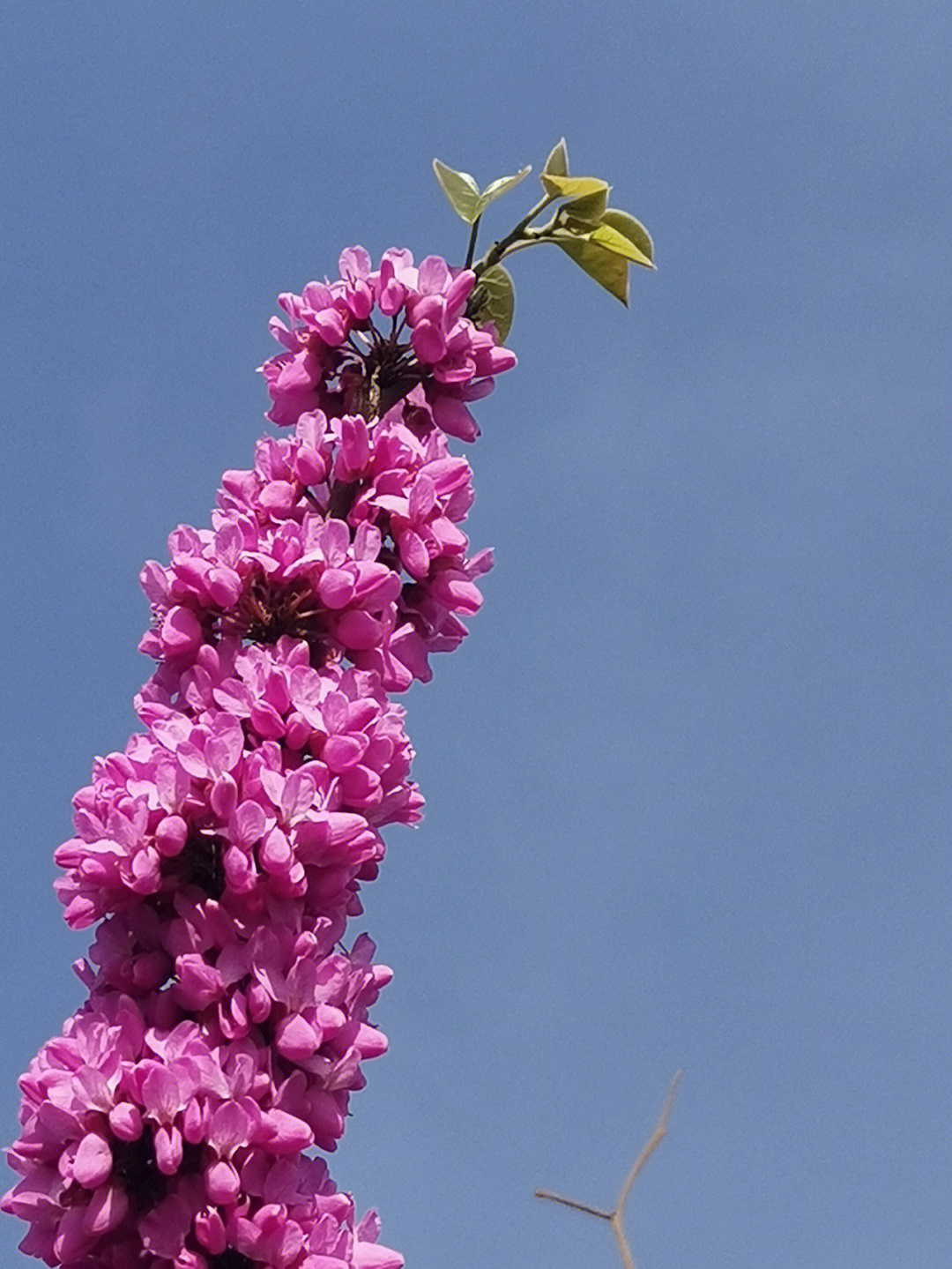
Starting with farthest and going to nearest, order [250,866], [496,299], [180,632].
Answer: [496,299] → [180,632] → [250,866]

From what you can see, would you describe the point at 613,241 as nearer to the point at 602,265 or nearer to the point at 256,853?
the point at 602,265

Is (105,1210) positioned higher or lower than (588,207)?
lower

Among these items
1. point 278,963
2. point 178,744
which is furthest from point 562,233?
point 278,963

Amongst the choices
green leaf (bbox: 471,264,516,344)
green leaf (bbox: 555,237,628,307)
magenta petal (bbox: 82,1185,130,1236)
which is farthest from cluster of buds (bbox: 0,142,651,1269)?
green leaf (bbox: 555,237,628,307)

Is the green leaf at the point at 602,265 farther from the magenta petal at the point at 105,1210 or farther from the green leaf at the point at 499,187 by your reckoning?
the magenta petal at the point at 105,1210

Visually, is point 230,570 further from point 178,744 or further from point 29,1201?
point 29,1201

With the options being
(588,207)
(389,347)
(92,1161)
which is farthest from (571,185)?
(92,1161)
